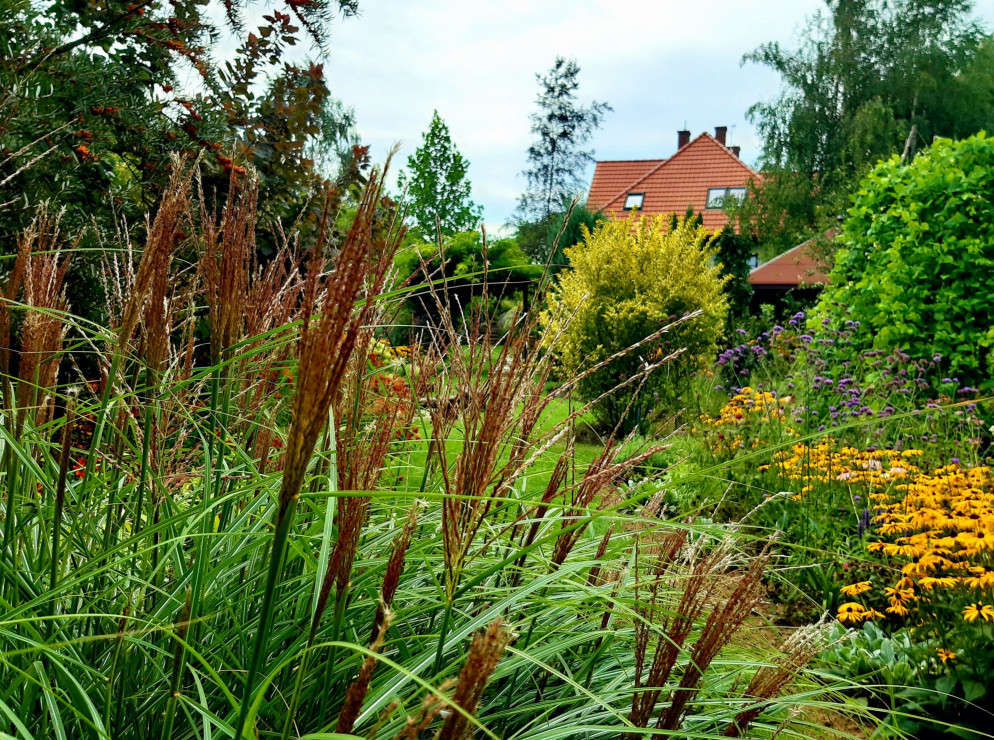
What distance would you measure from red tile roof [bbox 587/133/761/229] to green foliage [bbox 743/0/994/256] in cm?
477

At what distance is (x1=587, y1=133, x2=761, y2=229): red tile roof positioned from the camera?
33531 millimetres

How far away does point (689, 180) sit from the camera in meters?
34.3

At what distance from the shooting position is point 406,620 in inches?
63.1

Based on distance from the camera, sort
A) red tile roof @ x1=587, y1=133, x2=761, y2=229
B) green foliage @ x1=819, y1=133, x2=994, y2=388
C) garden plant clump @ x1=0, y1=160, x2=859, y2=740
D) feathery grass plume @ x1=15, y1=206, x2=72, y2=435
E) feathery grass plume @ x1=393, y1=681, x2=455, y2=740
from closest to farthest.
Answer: feathery grass plume @ x1=393, y1=681, x2=455, y2=740 → garden plant clump @ x1=0, y1=160, x2=859, y2=740 → feathery grass plume @ x1=15, y1=206, x2=72, y2=435 → green foliage @ x1=819, y1=133, x2=994, y2=388 → red tile roof @ x1=587, y1=133, x2=761, y2=229

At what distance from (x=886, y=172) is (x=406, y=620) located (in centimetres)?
892

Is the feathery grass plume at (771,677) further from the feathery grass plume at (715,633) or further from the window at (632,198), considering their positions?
the window at (632,198)

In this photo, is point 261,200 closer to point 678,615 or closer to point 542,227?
point 678,615

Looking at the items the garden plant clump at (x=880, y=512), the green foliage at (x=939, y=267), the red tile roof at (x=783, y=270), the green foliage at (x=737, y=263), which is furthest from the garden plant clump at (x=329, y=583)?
the red tile roof at (x=783, y=270)

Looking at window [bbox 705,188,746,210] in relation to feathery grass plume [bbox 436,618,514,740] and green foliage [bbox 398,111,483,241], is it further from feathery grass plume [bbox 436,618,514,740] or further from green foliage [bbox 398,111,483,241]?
feathery grass plume [bbox 436,618,514,740]

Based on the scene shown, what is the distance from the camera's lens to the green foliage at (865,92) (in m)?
26.3

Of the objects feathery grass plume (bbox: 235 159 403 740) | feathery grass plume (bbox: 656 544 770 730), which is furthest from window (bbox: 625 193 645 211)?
feathery grass plume (bbox: 235 159 403 740)

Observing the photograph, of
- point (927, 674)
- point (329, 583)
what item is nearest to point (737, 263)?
point (927, 674)

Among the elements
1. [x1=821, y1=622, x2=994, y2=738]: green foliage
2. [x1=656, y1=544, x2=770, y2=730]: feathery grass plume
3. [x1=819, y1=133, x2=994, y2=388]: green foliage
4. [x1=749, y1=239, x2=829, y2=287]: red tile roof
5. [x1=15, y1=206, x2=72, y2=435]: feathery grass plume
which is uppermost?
[x1=749, y1=239, x2=829, y2=287]: red tile roof

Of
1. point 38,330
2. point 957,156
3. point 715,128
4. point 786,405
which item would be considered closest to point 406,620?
point 38,330
